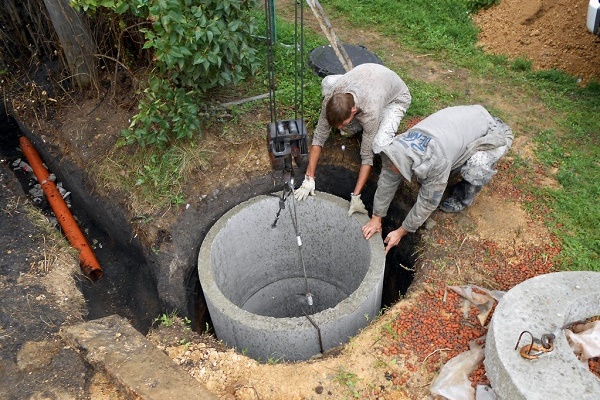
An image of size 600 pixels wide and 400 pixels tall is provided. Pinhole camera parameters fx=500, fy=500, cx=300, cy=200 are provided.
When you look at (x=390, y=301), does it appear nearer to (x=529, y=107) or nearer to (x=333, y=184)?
(x=333, y=184)

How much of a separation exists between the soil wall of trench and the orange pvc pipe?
206 mm

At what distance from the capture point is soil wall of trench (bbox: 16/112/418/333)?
4.58 metres

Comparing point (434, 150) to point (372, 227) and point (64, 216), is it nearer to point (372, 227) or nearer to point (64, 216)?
point (372, 227)

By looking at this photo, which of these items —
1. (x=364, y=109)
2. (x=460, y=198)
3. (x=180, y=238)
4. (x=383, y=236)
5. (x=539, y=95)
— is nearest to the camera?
(x=364, y=109)

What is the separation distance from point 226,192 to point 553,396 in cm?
320

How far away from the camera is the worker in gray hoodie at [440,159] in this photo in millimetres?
3568

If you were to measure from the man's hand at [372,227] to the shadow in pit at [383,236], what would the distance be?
1.36 feet

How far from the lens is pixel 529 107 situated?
537 cm

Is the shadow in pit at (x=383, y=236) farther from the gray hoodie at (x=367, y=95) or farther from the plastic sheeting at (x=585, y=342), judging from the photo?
the plastic sheeting at (x=585, y=342)

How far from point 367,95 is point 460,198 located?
1.16 m

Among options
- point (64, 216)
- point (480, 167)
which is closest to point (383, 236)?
point (480, 167)

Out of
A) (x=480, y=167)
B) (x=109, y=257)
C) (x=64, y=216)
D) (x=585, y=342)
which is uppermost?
(x=480, y=167)

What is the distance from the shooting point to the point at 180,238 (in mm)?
4625

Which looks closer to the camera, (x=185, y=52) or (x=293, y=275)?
(x=185, y=52)
